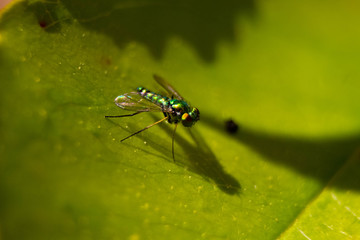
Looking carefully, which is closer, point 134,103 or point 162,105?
point 134,103

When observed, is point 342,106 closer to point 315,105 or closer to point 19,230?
point 315,105

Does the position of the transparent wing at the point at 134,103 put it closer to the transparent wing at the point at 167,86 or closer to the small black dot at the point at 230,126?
the transparent wing at the point at 167,86

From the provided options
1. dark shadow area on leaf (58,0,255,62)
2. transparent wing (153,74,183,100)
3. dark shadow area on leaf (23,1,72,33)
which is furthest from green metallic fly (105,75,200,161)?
dark shadow area on leaf (23,1,72,33)

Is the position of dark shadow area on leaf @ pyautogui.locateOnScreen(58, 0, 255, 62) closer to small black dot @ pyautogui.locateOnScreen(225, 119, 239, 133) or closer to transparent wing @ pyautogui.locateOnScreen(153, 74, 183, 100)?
transparent wing @ pyautogui.locateOnScreen(153, 74, 183, 100)

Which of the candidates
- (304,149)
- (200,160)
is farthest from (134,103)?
(304,149)

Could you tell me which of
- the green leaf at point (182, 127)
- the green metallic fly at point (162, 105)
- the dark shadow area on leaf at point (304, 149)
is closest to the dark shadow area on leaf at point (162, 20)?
the green leaf at point (182, 127)

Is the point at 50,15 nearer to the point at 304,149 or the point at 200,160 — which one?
the point at 200,160
